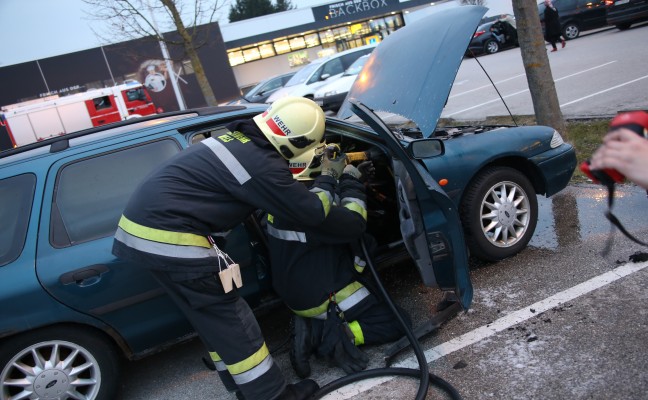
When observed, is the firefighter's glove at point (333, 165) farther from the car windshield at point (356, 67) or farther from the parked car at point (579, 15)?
the parked car at point (579, 15)

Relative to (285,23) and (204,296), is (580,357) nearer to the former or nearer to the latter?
(204,296)

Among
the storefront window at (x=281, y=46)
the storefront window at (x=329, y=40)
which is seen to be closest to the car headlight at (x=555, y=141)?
the storefront window at (x=329, y=40)

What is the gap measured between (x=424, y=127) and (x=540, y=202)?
100.0 inches

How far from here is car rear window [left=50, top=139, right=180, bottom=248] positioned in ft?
9.75

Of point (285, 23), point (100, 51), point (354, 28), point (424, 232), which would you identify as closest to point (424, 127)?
point (424, 232)

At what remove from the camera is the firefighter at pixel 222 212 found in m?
2.48

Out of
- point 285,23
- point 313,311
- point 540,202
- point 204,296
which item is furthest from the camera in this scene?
point 285,23

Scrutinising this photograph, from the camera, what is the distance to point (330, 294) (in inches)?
122

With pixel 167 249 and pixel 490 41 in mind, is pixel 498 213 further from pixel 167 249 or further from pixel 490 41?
pixel 490 41

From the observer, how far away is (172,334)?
10.3 feet

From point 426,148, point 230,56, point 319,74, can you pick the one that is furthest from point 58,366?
point 230,56

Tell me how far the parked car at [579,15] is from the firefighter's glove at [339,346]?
17037 mm

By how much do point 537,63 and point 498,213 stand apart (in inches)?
116

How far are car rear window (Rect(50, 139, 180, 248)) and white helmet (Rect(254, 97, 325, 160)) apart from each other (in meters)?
0.97
